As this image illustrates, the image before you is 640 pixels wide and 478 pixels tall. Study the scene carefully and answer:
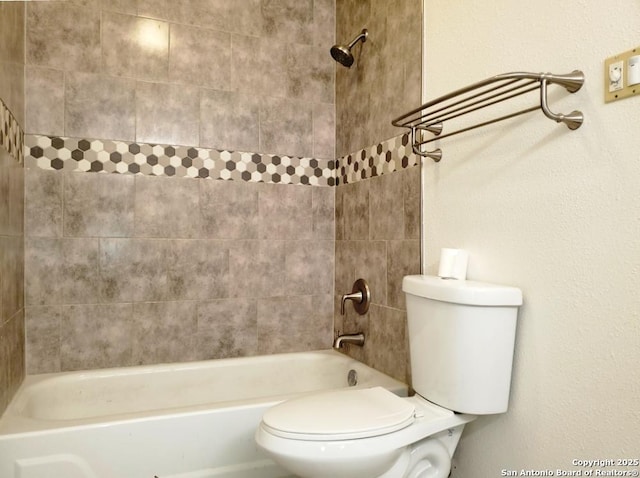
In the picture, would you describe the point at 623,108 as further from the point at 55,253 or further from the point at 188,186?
the point at 55,253

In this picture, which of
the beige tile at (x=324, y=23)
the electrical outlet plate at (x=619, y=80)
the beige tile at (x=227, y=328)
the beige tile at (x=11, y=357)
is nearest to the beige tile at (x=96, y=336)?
the beige tile at (x=11, y=357)

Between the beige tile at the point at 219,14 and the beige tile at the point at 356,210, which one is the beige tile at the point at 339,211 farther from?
the beige tile at the point at 219,14

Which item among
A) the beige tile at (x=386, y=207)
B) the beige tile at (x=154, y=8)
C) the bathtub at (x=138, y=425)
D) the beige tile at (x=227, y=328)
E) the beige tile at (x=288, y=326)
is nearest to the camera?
the bathtub at (x=138, y=425)

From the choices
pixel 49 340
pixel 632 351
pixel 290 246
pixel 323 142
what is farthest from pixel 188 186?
pixel 632 351

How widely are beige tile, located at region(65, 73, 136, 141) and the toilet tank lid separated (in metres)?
1.58

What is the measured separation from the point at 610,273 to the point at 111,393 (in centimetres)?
195

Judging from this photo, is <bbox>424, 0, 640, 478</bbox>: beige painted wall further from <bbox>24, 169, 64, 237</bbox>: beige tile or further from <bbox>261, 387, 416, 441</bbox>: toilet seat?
<bbox>24, 169, 64, 237</bbox>: beige tile

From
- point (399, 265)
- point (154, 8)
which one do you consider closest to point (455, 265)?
point (399, 265)

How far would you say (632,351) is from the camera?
3.24 feet

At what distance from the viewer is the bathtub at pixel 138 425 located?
52.6 inches

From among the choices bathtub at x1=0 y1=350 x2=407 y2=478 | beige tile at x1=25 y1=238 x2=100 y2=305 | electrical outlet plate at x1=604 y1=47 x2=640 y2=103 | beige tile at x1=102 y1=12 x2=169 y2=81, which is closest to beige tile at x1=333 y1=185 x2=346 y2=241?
bathtub at x1=0 y1=350 x2=407 y2=478

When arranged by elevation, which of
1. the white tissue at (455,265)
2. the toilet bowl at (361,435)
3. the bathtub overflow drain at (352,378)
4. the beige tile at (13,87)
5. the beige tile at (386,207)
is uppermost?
the beige tile at (13,87)

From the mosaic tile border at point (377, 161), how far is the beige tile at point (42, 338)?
152 centimetres

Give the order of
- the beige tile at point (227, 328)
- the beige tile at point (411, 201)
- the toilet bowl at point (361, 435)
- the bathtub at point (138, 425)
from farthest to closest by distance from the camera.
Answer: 1. the beige tile at point (227, 328)
2. the beige tile at point (411, 201)
3. the bathtub at point (138, 425)
4. the toilet bowl at point (361, 435)
